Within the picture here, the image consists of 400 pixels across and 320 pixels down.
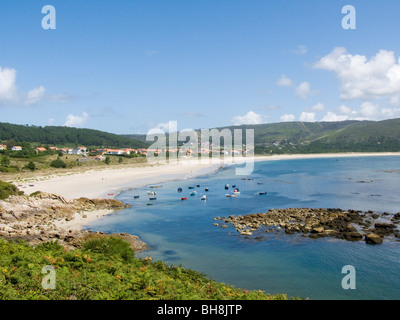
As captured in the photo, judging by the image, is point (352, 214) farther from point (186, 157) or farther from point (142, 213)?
point (186, 157)

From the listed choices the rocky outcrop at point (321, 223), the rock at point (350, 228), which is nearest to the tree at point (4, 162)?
the rocky outcrop at point (321, 223)

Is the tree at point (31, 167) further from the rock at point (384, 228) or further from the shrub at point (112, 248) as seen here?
the rock at point (384, 228)

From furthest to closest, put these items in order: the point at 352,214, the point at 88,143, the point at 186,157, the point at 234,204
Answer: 1. the point at 88,143
2. the point at 186,157
3. the point at 234,204
4. the point at 352,214

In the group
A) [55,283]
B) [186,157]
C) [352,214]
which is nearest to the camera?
[55,283]

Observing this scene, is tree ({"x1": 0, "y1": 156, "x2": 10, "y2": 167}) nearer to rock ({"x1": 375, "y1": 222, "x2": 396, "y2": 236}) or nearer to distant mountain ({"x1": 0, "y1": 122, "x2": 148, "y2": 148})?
rock ({"x1": 375, "y1": 222, "x2": 396, "y2": 236})

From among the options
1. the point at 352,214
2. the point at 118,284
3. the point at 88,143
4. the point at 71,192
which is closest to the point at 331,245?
the point at 352,214

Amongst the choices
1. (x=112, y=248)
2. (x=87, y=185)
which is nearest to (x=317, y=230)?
(x=112, y=248)

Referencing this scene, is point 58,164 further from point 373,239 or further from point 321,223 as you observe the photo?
point 373,239
